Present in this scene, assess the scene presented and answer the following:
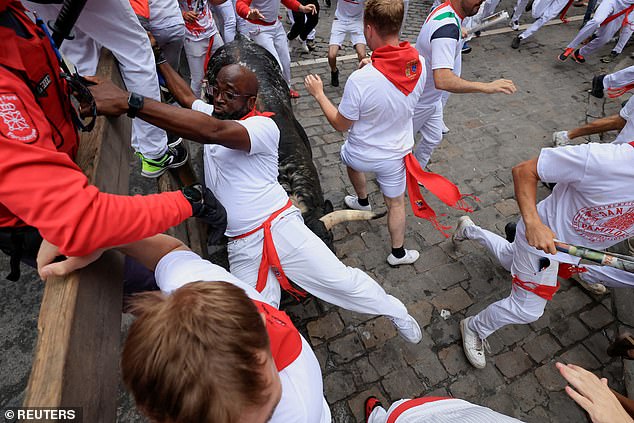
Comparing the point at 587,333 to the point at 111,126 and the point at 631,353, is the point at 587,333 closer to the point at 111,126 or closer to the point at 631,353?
the point at 631,353

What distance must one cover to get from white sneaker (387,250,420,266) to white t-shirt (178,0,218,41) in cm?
406

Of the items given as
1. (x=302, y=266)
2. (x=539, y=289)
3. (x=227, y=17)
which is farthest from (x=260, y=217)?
(x=227, y=17)

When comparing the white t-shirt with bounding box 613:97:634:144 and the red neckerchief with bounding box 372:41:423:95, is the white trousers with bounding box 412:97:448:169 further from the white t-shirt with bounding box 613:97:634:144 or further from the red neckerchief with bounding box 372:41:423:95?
the white t-shirt with bounding box 613:97:634:144

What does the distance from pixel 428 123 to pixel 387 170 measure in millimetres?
1409

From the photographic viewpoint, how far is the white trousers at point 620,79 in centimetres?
543

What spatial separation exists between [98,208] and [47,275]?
0.32 meters

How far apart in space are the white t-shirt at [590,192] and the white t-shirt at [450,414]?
1.39 metres

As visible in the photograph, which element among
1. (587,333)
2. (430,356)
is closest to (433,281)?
(430,356)

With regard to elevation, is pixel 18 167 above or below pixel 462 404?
above

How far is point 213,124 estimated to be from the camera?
7.42 feet

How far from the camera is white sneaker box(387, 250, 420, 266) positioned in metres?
4.24

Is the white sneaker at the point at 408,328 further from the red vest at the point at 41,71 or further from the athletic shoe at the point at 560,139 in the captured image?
the athletic shoe at the point at 560,139

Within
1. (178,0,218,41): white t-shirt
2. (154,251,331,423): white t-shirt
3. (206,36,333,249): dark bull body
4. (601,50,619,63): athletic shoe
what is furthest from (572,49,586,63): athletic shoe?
(154,251,331,423): white t-shirt

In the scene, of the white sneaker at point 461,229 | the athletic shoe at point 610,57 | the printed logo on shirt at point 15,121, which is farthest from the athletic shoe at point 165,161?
the athletic shoe at point 610,57
